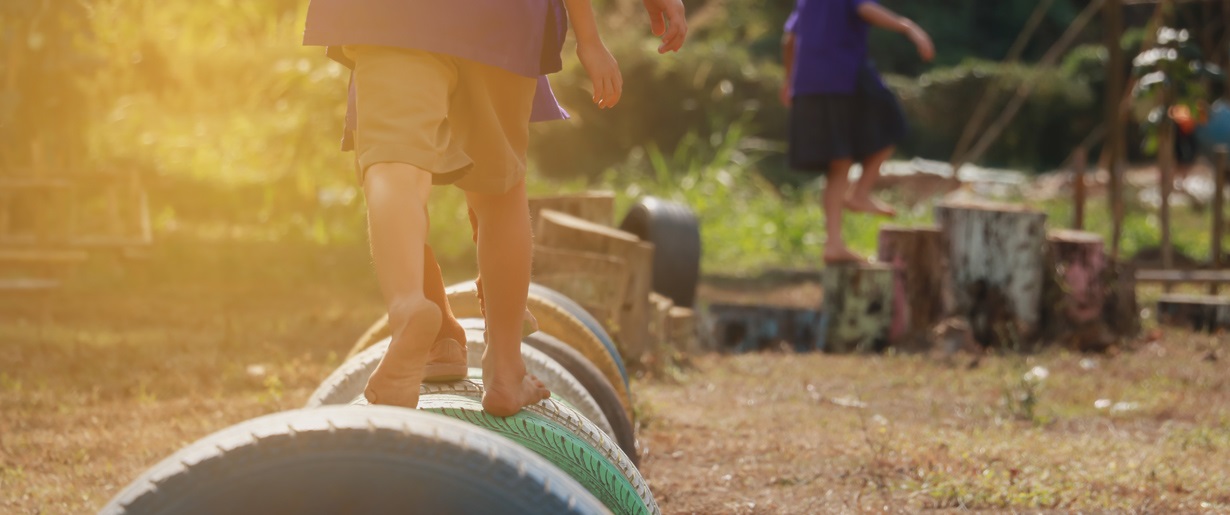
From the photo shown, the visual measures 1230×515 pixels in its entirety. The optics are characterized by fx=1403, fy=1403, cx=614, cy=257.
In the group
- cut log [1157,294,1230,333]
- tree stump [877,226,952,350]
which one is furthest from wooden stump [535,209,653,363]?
cut log [1157,294,1230,333]

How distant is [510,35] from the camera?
8.65ft

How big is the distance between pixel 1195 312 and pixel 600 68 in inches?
211

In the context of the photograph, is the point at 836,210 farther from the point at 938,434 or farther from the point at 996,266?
the point at 938,434

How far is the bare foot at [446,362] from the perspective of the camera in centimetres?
278

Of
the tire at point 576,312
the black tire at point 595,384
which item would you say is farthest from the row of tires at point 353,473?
the tire at point 576,312

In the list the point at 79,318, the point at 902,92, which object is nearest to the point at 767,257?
the point at 79,318

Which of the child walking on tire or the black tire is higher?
the child walking on tire

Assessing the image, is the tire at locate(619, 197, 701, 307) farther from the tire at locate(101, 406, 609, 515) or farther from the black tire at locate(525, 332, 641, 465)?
the tire at locate(101, 406, 609, 515)

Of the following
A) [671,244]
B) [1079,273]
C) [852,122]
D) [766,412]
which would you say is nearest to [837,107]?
[852,122]

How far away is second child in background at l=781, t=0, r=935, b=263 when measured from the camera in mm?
6559

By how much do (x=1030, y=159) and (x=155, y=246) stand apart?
11.7 meters

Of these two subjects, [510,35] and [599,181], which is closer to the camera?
[510,35]

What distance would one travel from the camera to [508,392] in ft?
8.59

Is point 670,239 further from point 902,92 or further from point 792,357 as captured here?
point 902,92
